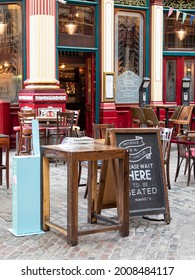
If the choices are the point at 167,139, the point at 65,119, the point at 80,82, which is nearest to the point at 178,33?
the point at 80,82

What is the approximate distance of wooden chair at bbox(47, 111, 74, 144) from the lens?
11453mm

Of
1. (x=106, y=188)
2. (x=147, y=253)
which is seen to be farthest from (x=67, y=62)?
(x=147, y=253)

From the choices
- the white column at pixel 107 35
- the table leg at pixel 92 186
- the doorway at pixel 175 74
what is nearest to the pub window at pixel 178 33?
the doorway at pixel 175 74

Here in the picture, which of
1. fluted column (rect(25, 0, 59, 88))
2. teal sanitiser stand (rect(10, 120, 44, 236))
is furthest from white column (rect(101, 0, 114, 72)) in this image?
teal sanitiser stand (rect(10, 120, 44, 236))

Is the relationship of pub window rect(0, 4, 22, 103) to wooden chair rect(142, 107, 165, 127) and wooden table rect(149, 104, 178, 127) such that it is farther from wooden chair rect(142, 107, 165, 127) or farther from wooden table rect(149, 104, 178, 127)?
wooden table rect(149, 104, 178, 127)

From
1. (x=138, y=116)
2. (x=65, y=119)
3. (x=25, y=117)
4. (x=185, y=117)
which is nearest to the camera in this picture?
(x=25, y=117)

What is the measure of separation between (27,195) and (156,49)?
11109 mm

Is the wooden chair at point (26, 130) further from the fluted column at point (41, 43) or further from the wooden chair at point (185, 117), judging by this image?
the wooden chair at point (185, 117)

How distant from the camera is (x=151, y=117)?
13.9 m

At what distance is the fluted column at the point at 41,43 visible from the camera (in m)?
13.6

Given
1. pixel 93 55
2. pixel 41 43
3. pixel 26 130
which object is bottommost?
pixel 26 130

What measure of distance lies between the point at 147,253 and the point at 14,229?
1615mm

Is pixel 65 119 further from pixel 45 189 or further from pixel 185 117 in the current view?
pixel 45 189
